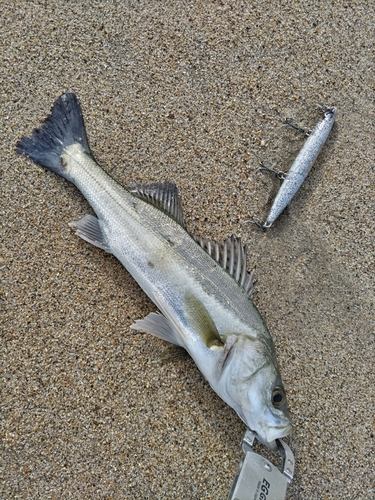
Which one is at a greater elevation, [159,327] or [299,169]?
[299,169]

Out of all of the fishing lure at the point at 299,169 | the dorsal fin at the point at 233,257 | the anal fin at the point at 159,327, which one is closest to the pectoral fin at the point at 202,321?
the anal fin at the point at 159,327

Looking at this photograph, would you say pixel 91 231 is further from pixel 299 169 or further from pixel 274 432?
pixel 274 432

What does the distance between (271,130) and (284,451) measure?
81.8 inches

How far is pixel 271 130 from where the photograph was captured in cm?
304

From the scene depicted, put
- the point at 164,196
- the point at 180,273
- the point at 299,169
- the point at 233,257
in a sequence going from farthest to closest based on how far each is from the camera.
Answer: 1. the point at 299,169
2. the point at 164,196
3. the point at 233,257
4. the point at 180,273

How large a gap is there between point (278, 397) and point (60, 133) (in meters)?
2.10

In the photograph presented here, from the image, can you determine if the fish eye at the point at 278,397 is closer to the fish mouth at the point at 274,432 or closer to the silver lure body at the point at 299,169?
the fish mouth at the point at 274,432

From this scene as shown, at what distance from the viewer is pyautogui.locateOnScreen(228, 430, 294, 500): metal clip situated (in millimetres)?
2322

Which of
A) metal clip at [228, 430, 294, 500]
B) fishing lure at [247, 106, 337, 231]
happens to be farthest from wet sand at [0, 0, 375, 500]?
metal clip at [228, 430, 294, 500]

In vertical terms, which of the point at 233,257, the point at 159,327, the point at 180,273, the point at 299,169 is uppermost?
the point at 299,169

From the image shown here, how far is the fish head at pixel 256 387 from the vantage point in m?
2.36

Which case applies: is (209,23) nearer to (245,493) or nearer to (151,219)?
(151,219)

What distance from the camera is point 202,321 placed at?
2.46 meters

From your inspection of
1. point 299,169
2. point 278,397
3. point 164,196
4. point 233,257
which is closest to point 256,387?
point 278,397
